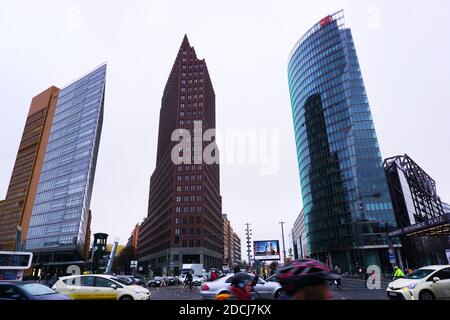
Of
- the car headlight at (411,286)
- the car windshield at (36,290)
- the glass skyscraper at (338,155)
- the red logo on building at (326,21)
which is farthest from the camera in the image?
the red logo on building at (326,21)

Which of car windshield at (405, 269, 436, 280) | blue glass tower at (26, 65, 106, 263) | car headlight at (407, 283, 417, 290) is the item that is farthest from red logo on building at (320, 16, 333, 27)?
car headlight at (407, 283, 417, 290)

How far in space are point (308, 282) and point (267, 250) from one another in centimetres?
5327

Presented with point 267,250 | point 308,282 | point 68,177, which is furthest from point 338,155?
point 68,177

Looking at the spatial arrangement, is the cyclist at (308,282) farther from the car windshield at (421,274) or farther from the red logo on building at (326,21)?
the red logo on building at (326,21)

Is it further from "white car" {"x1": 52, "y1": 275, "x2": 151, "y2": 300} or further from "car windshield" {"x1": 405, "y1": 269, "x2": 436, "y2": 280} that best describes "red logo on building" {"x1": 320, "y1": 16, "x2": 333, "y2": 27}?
"white car" {"x1": 52, "y1": 275, "x2": 151, "y2": 300}

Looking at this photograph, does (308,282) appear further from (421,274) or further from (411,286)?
(421,274)

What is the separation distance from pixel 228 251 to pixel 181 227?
103167 millimetres

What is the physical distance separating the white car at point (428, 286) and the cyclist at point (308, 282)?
11.6 meters

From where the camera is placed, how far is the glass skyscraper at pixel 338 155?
69875 mm

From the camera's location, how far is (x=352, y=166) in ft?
245

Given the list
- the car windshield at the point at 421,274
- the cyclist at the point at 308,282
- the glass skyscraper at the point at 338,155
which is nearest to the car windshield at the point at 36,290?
the cyclist at the point at 308,282

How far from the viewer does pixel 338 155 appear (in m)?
79.1

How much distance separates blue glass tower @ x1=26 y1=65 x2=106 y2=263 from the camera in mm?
100312
